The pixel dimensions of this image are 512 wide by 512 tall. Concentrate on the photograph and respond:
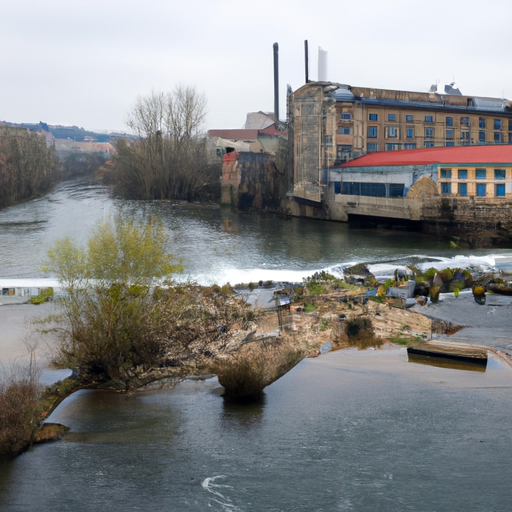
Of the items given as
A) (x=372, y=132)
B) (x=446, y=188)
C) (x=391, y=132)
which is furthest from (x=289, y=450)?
(x=391, y=132)

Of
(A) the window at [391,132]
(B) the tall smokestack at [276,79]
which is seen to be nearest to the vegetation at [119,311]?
(A) the window at [391,132]

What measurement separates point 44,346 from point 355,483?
25.2 ft

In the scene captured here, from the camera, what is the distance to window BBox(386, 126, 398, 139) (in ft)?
136

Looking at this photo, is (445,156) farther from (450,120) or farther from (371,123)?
(450,120)

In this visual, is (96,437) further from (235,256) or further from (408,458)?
(235,256)

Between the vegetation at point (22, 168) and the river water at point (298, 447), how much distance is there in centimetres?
3431

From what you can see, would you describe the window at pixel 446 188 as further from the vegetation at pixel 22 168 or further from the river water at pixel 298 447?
the vegetation at pixel 22 168

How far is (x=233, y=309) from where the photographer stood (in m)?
16.1

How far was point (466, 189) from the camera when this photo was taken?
30891 millimetres

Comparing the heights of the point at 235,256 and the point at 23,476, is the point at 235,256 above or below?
above

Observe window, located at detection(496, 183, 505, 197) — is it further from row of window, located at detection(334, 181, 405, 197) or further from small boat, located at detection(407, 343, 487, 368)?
small boat, located at detection(407, 343, 487, 368)

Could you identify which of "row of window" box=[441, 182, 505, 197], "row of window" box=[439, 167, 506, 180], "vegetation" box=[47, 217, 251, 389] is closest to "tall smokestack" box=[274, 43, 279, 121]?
"row of window" box=[439, 167, 506, 180]

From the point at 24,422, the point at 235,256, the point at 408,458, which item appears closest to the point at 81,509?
the point at 24,422

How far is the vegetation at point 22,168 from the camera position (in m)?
44.3
